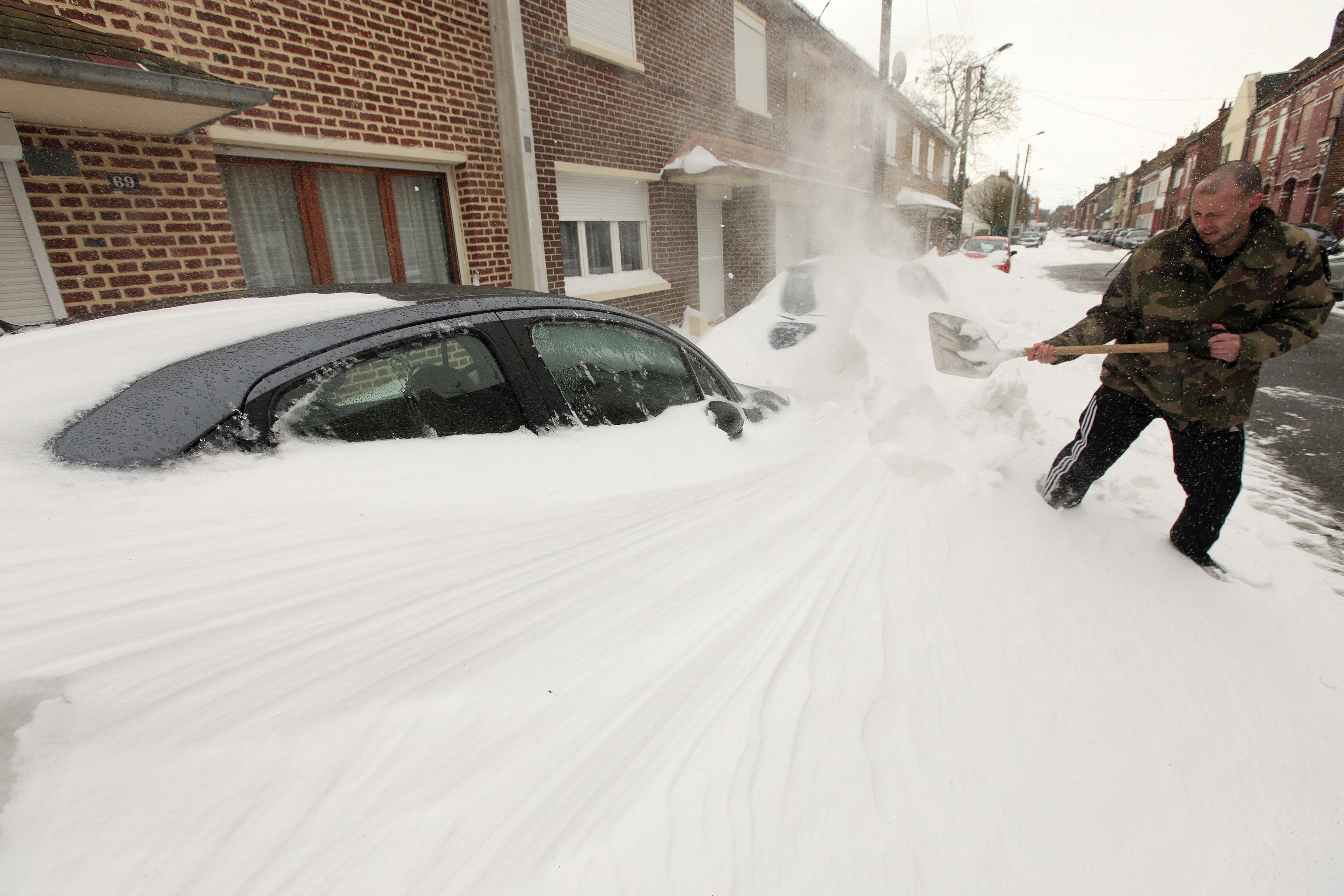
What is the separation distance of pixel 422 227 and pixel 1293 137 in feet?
123

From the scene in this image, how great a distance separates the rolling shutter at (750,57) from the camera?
421 inches

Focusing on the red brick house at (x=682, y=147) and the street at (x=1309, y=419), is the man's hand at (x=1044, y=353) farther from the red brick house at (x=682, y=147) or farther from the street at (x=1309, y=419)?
the red brick house at (x=682, y=147)

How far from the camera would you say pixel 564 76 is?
730 cm

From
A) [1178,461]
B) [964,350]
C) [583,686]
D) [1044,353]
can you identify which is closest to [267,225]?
[583,686]

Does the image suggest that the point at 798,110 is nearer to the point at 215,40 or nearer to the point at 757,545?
the point at 215,40

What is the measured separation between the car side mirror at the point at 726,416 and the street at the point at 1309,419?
3.58m

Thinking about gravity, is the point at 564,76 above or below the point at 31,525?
above

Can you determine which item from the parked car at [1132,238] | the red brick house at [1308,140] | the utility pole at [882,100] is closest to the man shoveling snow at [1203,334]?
the utility pole at [882,100]

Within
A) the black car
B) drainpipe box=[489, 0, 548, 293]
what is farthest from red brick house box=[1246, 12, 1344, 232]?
the black car

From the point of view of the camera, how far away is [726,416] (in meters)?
2.69

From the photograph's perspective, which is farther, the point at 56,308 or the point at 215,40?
the point at 215,40

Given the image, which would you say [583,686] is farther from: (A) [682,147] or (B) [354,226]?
(A) [682,147]

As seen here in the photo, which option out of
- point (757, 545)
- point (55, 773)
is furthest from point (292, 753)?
point (757, 545)

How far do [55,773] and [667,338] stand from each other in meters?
2.22
